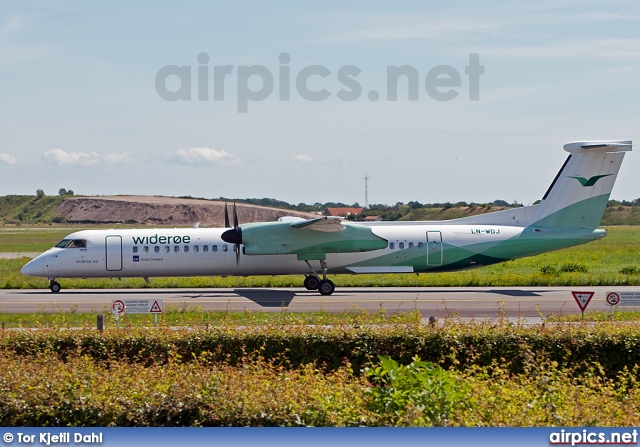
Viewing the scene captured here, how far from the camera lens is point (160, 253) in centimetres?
2992

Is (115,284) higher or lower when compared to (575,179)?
lower

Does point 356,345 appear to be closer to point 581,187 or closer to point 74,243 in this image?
point 581,187

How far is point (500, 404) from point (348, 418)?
6.61 feet

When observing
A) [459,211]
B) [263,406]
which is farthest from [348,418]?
[459,211]

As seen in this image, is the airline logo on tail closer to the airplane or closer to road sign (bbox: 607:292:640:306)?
the airplane

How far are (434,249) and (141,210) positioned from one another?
134 m

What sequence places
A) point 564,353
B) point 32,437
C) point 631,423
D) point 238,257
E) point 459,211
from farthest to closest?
point 459,211
point 238,257
point 564,353
point 631,423
point 32,437

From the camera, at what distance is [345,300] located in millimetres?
27125

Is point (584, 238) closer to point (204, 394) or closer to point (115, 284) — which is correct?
point (115, 284)

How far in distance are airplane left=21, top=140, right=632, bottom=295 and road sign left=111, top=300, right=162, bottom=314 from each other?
11677 mm

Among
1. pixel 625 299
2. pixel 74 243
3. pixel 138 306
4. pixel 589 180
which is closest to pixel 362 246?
pixel 589 180

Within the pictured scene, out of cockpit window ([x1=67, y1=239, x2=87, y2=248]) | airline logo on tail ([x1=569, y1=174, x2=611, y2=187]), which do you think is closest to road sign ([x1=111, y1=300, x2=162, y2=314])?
cockpit window ([x1=67, y1=239, x2=87, y2=248])

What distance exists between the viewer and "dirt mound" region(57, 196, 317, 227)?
143875mm

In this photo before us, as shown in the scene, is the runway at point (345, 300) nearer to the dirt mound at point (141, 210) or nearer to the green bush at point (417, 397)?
the green bush at point (417, 397)
